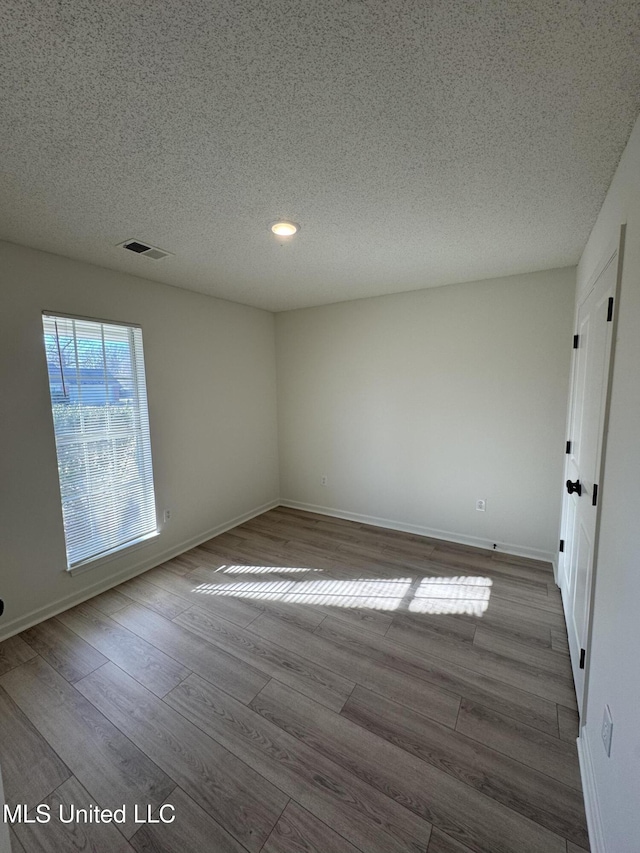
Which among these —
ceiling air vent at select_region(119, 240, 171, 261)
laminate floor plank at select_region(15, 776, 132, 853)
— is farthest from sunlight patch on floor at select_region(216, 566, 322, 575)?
ceiling air vent at select_region(119, 240, 171, 261)

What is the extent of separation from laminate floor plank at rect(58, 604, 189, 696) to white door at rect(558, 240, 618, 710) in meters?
2.09

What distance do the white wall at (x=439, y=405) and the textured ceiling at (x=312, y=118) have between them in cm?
94

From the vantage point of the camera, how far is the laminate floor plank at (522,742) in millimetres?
1415

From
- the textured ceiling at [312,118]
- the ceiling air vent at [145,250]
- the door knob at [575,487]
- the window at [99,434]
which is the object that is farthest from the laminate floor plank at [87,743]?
the ceiling air vent at [145,250]

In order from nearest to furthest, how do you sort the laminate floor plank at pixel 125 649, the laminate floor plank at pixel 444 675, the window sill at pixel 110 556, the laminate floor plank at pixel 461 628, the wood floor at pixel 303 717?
the wood floor at pixel 303 717 → the laminate floor plank at pixel 444 675 → the laminate floor plank at pixel 125 649 → the laminate floor plank at pixel 461 628 → the window sill at pixel 110 556

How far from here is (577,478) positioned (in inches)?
81.4

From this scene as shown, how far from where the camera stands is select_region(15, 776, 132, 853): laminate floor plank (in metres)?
1.20

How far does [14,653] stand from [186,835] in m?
1.64

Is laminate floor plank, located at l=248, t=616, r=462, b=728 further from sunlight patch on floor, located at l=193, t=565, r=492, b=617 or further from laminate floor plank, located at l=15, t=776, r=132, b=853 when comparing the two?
laminate floor plank, located at l=15, t=776, r=132, b=853

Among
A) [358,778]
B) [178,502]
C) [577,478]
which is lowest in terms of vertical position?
[358,778]

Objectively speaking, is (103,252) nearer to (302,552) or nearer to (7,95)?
(7,95)

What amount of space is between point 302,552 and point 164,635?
1.39 meters

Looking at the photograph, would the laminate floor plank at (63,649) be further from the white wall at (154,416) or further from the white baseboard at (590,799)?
the white baseboard at (590,799)

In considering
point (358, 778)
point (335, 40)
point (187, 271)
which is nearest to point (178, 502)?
point (187, 271)
